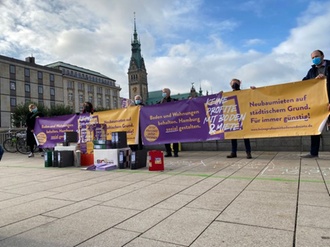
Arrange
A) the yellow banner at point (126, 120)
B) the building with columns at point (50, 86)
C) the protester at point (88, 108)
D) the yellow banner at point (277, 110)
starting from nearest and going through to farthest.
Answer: the yellow banner at point (277, 110), the yellow banner at point (126, 120), the protester at point (88, 108), the building with columns at point (50, 86)

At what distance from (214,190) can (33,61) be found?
8740 centimetres

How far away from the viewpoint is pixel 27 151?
44.1 ft

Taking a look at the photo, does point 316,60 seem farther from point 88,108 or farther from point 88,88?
point 88,88

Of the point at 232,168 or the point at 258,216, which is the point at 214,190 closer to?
the point at 258,216

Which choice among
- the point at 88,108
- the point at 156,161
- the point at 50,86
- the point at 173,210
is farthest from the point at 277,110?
the point at 50,86

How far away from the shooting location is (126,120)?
34.0 feet

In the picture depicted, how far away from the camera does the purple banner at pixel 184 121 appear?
28.7 ft

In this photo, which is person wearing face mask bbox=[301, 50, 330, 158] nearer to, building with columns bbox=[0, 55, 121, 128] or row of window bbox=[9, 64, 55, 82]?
building with columns bbox=[0, 55, 121, 128]

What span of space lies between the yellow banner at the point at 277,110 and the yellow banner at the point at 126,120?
329 cm

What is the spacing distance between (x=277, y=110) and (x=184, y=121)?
114 inches

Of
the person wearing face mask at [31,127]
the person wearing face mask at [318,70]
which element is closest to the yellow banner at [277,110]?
the person wearing face mask at [318,70]

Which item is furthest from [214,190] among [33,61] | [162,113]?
[33,61]

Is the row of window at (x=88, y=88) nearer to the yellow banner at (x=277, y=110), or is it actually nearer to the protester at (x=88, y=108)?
the protester at (x=88, y=108)

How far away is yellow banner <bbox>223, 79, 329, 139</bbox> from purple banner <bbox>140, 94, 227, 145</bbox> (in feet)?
1.06
